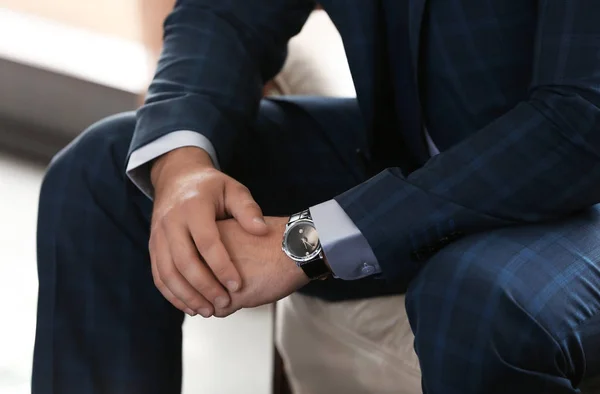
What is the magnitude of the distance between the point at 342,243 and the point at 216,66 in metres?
0.36

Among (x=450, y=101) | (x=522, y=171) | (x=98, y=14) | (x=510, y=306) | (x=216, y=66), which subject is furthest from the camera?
(x=98, y=14)

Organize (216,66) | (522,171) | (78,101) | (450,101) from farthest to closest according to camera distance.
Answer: (78,101) → (216,66) → (450,101) → (522,171)

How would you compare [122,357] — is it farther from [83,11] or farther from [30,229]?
[83,11]

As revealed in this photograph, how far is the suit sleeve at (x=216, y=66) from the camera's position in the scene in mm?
968

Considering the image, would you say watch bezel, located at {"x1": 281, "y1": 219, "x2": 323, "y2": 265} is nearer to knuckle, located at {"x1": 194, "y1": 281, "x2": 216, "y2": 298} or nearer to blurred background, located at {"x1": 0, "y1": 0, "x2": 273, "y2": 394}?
knuckle, located at {"x1": 194, "y1": 281, "x2": 216, "y2": 298}

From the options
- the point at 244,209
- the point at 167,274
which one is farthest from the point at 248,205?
the point at 167,274

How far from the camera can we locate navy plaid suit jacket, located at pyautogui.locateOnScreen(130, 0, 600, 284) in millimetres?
750

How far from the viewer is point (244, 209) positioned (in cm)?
83

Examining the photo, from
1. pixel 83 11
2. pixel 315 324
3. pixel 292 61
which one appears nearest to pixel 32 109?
pixel 83 11

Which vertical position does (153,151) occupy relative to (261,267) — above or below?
above

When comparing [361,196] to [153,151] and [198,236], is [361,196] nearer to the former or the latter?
[198,236]

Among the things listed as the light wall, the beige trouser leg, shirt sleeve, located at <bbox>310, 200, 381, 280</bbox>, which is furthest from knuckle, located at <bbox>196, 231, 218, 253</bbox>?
the light wall

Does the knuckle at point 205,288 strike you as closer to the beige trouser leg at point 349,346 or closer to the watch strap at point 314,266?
the watch strap at point 314,266

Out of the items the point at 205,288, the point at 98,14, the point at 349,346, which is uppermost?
the point at 98,14
